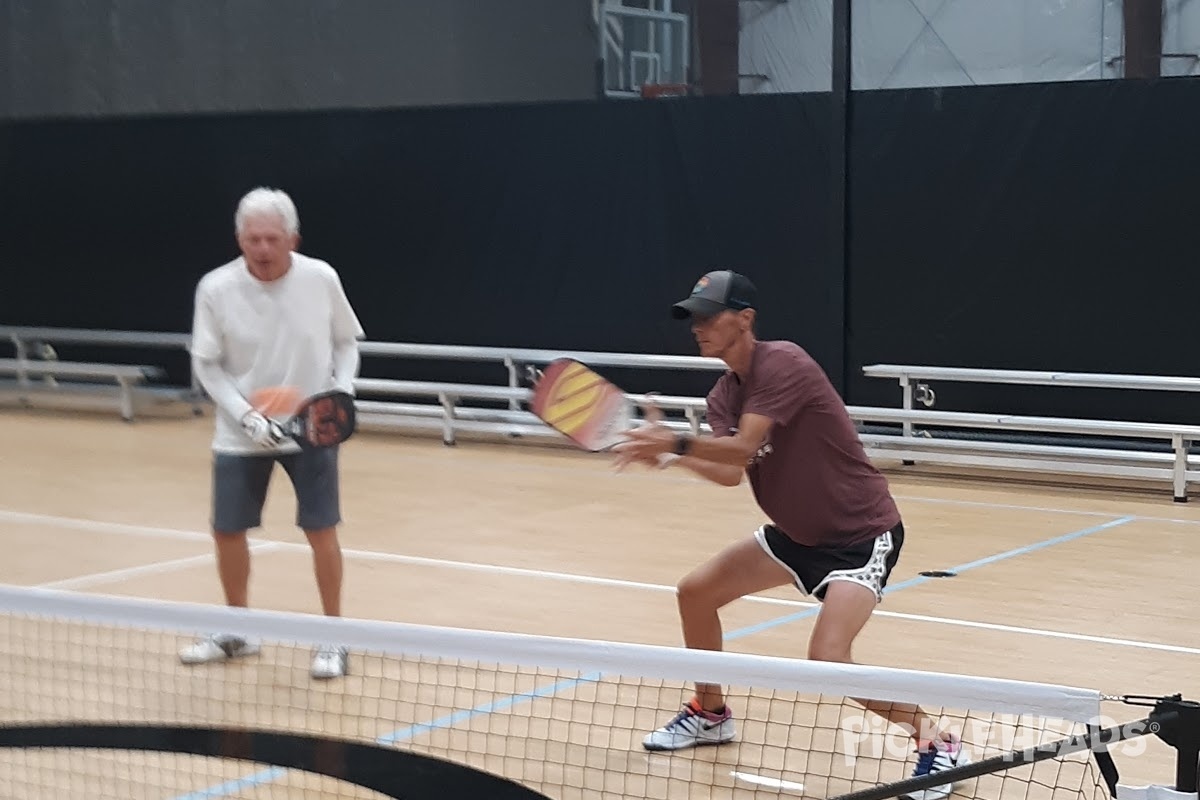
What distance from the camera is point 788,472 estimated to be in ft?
15.0

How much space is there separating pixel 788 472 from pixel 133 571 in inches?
176

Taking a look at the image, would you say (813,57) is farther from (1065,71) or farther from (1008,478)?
(1008,478)

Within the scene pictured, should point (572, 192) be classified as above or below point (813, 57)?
below

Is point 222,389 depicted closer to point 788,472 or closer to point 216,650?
point 216,650

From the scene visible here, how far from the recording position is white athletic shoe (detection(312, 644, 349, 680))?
229 inches

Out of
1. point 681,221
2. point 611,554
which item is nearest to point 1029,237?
point 681,221

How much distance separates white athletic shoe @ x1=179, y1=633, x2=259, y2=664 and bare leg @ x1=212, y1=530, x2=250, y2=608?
0.53 ft

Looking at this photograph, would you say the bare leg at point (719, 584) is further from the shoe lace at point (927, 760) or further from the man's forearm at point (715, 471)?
the shoe lace at point (927, 760)

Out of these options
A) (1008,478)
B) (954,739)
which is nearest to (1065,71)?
(1008,478)

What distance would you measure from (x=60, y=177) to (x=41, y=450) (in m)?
4.53

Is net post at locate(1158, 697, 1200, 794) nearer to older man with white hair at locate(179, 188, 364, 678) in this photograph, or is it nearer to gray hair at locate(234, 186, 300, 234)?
older man with white hair at locate(179, 188, 364, 678)

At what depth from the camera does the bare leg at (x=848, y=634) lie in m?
4.22

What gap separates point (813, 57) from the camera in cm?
1212

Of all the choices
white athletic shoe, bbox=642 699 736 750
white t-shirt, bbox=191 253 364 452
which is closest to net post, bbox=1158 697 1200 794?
white athletic shoe, bbox=642 699 736 750
